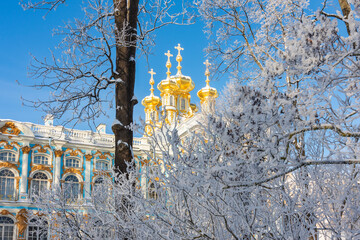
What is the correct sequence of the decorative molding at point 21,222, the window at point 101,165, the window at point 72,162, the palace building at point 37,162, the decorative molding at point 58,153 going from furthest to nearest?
the window at point 101,165 → the window at point 72,162 → the decorative molding at point 58,153 → the palace building at point 37,162 → the decorative molding at point 21,222

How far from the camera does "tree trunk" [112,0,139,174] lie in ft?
16.3

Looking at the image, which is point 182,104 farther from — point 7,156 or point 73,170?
point 7,156

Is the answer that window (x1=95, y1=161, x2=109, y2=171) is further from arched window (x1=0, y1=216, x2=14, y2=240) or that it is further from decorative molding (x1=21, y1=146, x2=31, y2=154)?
arched window (x1=0, y1=216, x2=14, y2=240)

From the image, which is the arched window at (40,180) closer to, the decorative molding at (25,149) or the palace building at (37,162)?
the palace building at (37,162)

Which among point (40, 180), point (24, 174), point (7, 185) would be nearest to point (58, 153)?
point (40, 180)

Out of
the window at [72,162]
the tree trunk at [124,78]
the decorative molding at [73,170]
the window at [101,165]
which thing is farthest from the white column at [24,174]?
the tree trunk at [124,78]

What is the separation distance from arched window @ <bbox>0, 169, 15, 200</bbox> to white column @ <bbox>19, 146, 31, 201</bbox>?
18.1 inches

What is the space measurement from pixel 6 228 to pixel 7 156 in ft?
12.6

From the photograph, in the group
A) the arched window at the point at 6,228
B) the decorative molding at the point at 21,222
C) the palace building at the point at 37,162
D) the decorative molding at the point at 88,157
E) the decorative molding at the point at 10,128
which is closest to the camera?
the arched window at the point at 6,228

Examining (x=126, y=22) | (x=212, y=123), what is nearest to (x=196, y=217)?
(x=212, y=123)

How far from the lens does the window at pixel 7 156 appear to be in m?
22.6

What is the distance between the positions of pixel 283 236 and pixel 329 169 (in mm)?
1882

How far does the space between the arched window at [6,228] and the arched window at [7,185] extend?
Result: 115 cm

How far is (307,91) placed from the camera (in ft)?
8.57
